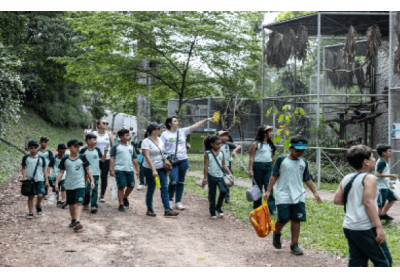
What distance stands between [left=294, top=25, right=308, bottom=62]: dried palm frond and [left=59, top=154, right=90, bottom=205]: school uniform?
9106 mm

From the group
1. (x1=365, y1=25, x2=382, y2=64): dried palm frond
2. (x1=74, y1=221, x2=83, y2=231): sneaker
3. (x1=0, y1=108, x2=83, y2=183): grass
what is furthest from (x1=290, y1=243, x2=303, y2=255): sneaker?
(x1=0, y1=108, x2=83, y2=183): grass

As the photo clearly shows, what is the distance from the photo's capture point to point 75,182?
690cm

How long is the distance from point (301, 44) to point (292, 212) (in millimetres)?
9460

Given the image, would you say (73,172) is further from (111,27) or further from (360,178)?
(111,27)

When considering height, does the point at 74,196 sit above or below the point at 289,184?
below

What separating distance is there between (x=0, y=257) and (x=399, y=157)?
417 inches

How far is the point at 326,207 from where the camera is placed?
9.02m

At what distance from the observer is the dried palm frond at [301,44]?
1371 cm

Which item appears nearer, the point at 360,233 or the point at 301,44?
the point at 360,233

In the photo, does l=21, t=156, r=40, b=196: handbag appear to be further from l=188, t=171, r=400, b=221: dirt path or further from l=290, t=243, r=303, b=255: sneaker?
l=188, t=171, r=400, b=221: dirt path

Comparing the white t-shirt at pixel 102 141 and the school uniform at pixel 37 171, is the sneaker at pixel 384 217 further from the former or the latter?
the school uniform at pixel 37 171

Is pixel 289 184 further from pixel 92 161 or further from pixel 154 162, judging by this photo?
pixel 92 161

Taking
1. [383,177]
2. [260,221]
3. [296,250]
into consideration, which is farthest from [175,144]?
[383,177]

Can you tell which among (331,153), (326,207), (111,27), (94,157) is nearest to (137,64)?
(111,27)
